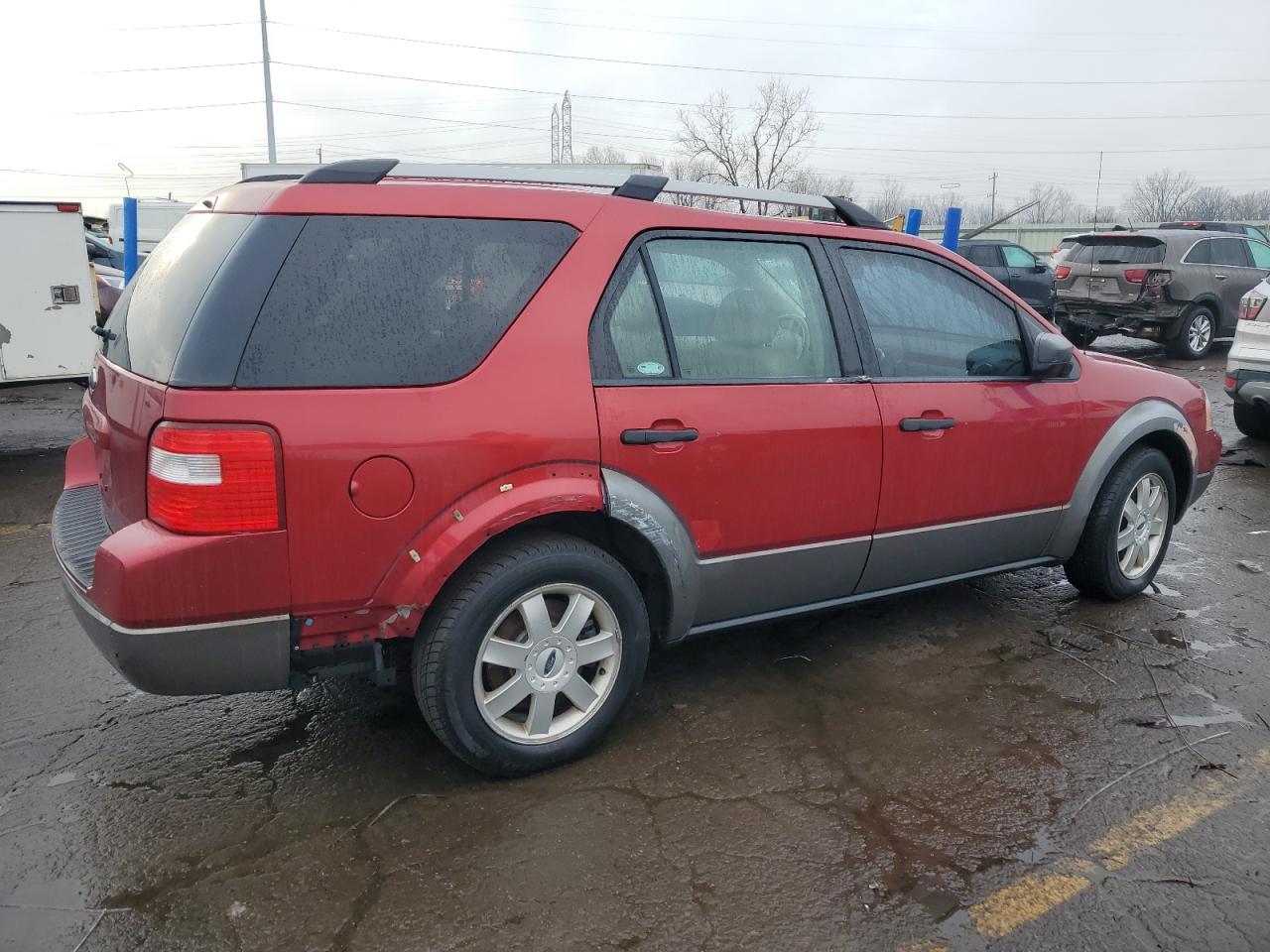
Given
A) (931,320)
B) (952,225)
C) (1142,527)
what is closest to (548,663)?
(931,320)

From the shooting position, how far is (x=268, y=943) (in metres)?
2.25

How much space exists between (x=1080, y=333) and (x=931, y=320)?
1286 centimetres

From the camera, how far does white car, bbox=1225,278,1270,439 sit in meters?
7.53

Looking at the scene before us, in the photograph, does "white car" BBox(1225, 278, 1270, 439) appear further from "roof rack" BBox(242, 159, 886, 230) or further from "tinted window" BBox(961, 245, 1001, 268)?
"tinted window" BBox(961, 245, 1001, 268)

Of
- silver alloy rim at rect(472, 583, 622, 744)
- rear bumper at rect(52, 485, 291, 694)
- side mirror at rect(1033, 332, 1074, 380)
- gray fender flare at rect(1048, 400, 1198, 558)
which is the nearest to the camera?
rear bumper at rect(52, 485, 291, 694)

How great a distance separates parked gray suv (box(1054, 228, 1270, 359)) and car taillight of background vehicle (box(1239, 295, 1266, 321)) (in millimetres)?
6426

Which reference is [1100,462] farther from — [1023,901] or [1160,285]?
[1160,285]

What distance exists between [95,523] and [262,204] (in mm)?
1180

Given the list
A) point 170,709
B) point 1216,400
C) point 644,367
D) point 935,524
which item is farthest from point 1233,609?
point 1216,400

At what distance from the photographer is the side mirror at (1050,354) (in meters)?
3.88

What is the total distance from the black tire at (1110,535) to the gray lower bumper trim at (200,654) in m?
3.52

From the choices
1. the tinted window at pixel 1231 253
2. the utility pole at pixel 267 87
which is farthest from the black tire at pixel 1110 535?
the utility pole at pixel 267 87

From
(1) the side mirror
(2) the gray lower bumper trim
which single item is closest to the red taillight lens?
(2) the gray lower bumper trim

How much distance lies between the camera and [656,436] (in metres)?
2.98
